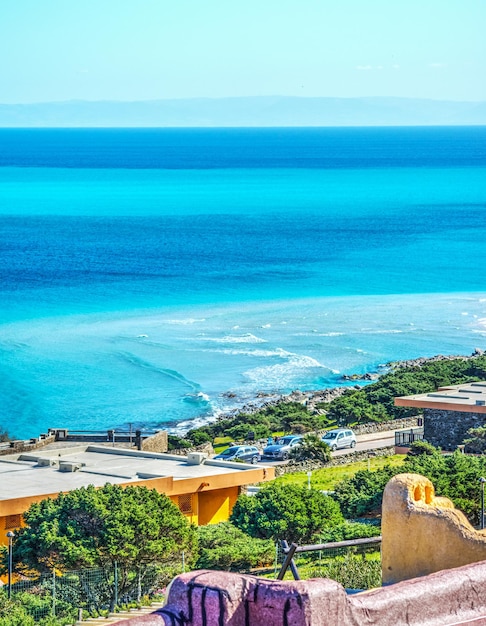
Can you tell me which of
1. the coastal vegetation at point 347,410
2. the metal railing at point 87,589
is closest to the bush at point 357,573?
the metal railing at point 87,589

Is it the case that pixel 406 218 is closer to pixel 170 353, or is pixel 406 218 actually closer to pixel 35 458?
pixel 170 353

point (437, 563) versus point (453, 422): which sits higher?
point (437, 563)

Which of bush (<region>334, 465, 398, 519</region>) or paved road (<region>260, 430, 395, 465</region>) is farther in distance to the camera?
paved road (<region>260, 430, 395, 465</region>)

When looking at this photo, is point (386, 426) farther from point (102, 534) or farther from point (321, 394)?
point (102, 534)

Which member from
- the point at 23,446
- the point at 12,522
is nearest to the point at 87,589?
the point at 12,522

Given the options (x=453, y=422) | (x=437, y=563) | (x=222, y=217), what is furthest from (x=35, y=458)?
(x=222, y=217)

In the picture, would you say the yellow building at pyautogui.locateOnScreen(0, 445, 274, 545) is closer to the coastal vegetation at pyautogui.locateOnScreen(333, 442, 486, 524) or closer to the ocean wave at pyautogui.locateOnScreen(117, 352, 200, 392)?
the coastal vegetation at pyautogui.locateOnScreen(333, 442, 486, 524)

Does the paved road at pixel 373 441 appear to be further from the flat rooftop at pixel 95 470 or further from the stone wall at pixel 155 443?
the flat rooftop at pixel 95 470

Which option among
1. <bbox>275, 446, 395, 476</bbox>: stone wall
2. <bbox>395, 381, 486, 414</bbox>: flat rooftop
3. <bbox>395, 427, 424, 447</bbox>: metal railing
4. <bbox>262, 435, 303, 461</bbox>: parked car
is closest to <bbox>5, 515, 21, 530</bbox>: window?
<bbox>275, 446, 395, 476</bbox>: stone wall
